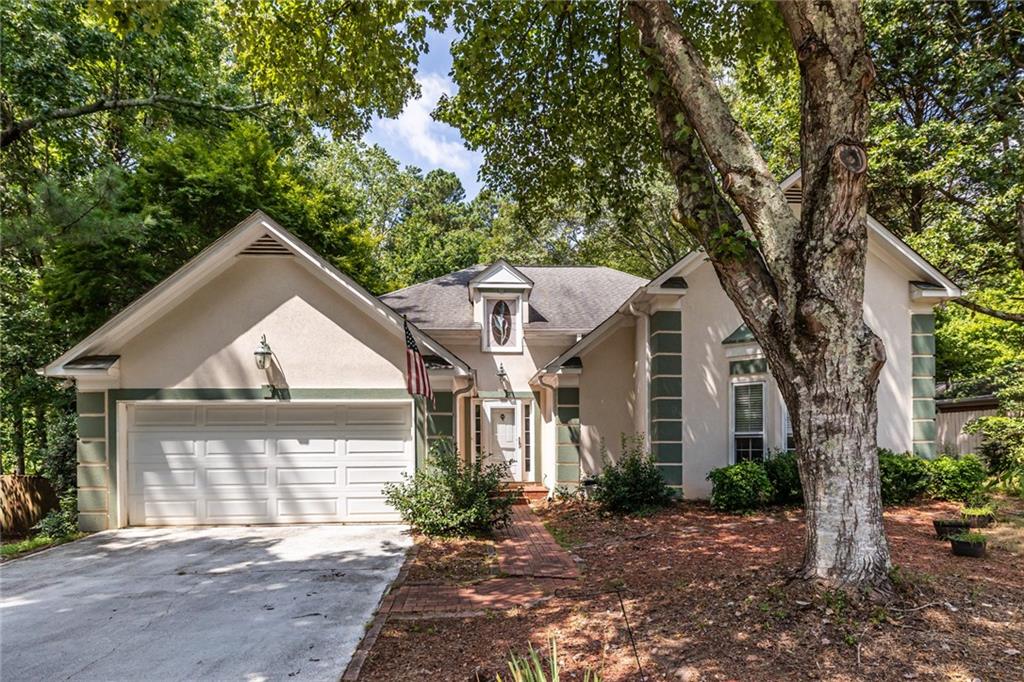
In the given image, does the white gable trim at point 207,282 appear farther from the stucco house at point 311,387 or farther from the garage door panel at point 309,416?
the garage door panel at point 309,416

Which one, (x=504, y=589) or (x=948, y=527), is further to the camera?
(x=948, y=527)

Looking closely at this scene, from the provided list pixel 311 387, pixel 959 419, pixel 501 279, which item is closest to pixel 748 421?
pixel 501 279

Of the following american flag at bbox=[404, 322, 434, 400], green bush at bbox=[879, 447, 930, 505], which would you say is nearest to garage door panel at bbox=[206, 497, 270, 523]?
american flag at bbox=[404, 322, 434, 400]

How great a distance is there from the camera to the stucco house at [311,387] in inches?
376

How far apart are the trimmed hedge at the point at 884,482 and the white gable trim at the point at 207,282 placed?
17.5 feet

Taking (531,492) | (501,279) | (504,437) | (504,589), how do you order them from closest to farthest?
(504,589), (531,492), (504,437), (501,279)

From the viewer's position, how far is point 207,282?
9.69 m

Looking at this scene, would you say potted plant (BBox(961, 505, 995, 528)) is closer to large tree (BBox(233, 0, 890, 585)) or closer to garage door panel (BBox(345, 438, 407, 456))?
large tree (BBox(233, 0, 890, 585))

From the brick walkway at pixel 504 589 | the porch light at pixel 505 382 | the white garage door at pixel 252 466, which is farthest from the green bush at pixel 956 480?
the white garage door at pixel 252 466

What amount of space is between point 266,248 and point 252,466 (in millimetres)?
4049

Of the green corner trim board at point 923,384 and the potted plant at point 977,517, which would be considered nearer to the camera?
the potted plant at point 977,517

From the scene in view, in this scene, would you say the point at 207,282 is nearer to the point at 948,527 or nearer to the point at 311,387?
the point at 311,387

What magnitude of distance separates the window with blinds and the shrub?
0.58m

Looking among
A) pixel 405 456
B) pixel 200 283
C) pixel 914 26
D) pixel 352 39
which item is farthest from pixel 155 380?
pixel 914 26
